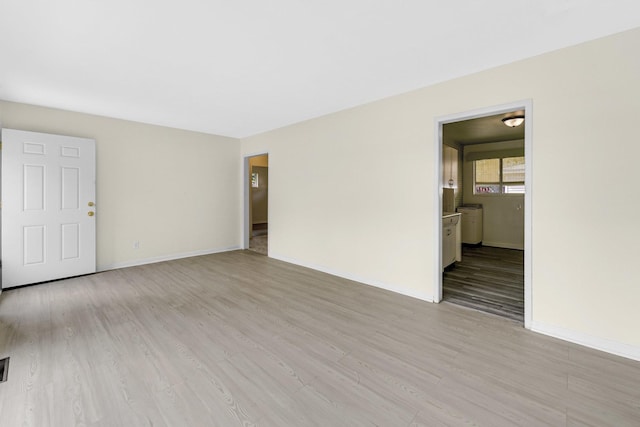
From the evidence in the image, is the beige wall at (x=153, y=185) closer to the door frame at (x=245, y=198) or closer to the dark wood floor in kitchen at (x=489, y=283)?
the door frame at (x=245, y=198)

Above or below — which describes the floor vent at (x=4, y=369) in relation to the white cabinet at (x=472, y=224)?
below

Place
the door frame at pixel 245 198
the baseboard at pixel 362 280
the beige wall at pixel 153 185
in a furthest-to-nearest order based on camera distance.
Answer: the door frame at pixel 245 198
the beige wall at pixel 153 185
the baseboard at pixel 362 280

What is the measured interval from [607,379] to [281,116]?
4.59m

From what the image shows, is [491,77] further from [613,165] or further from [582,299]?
[582,299]

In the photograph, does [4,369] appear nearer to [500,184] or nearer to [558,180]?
[558,180]

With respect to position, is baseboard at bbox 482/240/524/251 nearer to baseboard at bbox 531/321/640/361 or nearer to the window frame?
the window frame

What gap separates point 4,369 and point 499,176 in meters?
8.61

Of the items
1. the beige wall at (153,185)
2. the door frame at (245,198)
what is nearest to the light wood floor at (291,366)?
the beige wall at (153,185)

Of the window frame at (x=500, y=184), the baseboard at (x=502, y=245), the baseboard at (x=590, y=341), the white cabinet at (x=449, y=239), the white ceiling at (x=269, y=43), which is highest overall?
the white ceiling at (x=269, y=43)

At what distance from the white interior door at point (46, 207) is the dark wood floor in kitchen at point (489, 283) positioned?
17.3ft

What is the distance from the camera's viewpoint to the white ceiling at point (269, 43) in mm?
1939

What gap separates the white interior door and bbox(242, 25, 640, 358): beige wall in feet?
14.1

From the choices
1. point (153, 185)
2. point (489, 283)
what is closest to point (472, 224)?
point (489, 283)

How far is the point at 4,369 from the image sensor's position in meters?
1.98
